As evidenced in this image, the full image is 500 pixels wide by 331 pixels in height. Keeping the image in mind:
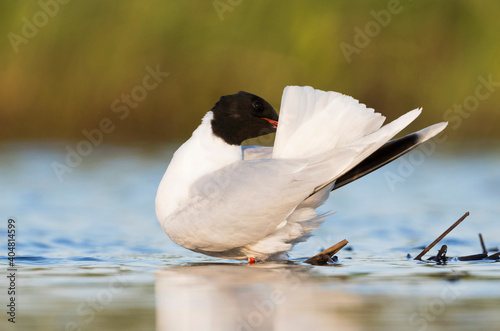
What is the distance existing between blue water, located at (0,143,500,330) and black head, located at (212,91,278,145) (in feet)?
2.88

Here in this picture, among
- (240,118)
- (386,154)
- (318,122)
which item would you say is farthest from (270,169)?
(386,154)

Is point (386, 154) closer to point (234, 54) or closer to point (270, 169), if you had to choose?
point (270, 169)

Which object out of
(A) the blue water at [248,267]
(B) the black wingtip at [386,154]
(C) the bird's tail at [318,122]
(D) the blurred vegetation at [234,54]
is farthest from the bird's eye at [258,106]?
(D) the blurred vegetation at [234,54]

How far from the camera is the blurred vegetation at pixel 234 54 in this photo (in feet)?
39.8

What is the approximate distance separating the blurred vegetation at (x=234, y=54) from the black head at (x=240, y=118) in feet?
19.9

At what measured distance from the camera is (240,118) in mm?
5906

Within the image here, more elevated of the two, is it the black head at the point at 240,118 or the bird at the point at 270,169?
the black head at the point at 240,118

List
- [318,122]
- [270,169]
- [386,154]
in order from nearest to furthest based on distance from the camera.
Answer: [270,169] → [318,122] → [386,154]

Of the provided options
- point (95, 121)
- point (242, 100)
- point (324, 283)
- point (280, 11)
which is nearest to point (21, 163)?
point (95, 121)

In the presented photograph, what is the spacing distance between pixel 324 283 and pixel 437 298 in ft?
2.30

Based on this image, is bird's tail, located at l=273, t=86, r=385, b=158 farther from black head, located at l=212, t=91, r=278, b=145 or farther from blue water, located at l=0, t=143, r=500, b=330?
blue water, located at l=0, t=143, r=500, b=330

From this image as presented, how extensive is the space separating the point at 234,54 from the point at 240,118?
639 centimetres

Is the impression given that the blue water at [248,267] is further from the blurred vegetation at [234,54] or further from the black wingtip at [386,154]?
the blurred vegetation at [234,54]

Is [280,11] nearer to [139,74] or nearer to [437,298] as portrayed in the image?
[139,74]
